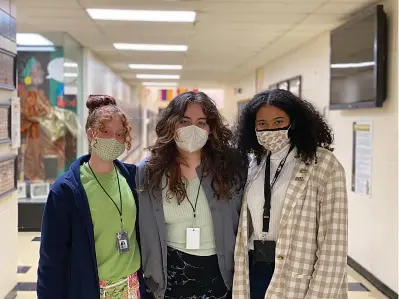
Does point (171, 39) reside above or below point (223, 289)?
above

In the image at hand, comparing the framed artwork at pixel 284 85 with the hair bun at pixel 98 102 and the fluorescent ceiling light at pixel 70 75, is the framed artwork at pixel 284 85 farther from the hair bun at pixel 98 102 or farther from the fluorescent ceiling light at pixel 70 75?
the hair bun at pixel 98 102

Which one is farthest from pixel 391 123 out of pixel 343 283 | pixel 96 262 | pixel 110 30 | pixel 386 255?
pixel 110 30

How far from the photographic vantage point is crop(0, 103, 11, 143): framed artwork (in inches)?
148

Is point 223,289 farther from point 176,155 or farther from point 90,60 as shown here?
point 90,60

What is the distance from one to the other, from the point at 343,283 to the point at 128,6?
146 inches

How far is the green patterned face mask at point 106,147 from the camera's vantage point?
1.89m

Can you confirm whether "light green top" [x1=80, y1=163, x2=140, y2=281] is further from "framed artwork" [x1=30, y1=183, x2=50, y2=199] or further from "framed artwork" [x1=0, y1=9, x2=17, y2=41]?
"framed artwork" [x1=30, y1=183, x2=50, y2=199]

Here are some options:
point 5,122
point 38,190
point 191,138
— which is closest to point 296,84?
point 38,190

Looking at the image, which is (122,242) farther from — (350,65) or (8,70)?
(350,65)

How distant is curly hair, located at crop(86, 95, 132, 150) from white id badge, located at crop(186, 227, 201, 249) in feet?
1.48

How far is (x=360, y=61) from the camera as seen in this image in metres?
4.72

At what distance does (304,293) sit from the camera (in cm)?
186

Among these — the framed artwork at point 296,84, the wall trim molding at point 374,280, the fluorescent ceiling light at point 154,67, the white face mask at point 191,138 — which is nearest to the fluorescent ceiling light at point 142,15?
the framed artwork at point 296,84

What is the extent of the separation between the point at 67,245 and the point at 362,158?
3766 millimetres
